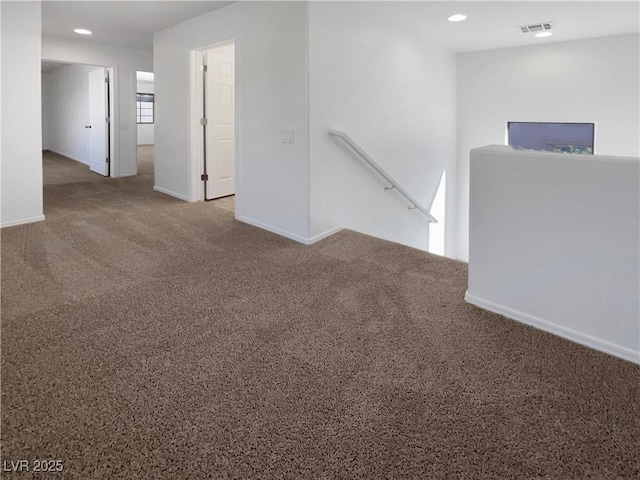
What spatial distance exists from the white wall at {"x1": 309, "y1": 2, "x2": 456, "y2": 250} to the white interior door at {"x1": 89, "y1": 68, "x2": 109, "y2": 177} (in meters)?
5.52

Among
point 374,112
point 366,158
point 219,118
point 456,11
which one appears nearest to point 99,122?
point 219,118

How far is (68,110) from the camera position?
35.5ft

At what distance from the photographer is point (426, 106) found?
5.82m

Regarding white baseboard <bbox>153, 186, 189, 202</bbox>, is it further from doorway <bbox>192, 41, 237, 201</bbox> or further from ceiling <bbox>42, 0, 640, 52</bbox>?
ceiling <bbox>42, 0, 640, 52</bbox>

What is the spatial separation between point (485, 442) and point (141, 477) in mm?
1157

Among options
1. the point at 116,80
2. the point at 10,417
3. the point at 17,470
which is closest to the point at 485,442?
the point at 17,470

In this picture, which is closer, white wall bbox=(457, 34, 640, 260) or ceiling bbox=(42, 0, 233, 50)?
ceiling bbox=(42, 0, 233, 50)

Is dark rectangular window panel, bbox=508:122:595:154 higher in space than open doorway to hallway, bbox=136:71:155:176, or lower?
lower

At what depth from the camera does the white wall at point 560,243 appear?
1.96m

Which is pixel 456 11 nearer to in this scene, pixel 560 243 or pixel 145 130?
pixel 560 243

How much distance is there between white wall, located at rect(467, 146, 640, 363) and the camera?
1957mm

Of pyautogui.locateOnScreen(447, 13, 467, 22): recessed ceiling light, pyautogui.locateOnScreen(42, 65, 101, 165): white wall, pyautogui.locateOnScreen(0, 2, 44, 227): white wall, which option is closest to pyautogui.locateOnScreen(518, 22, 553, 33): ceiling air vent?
pyautogui.locateOnScreen(447, 13, 467, 22): recessed ceiling light

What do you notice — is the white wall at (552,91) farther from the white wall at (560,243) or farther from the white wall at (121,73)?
the white wall at (121,73)

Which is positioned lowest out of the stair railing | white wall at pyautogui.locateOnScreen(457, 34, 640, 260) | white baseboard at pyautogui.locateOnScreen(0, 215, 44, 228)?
white baseboard at pyautogui.locateOnScreen(0, 215, 44, 228)
